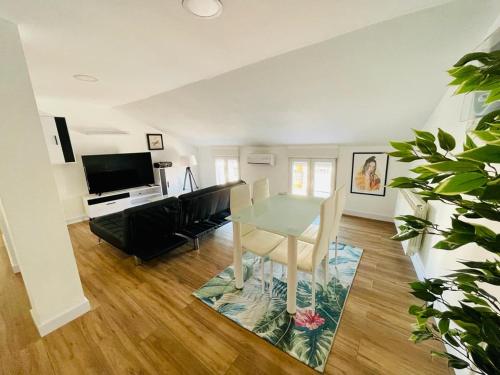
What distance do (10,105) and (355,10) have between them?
8.20ft

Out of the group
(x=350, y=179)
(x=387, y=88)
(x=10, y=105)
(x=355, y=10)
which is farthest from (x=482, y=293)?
(x=350, y=179)

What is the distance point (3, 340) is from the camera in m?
1.66

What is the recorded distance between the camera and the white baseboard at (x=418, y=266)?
217 cm

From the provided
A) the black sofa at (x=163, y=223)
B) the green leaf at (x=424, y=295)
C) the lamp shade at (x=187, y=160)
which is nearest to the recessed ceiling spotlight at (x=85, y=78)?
the black sofa at (x=163, y=223)

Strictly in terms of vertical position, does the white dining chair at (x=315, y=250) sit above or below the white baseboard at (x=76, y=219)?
above

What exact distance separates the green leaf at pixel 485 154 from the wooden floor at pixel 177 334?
171 centimetres

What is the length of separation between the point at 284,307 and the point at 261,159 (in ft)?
11.8

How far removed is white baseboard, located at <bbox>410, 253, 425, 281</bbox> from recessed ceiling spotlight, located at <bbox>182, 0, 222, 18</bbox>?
307 centimetres

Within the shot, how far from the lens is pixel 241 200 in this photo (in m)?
2.36

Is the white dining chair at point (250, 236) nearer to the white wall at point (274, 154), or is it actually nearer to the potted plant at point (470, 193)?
the potted plant at point (470, 193)

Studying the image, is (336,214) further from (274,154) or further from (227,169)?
(227,169)

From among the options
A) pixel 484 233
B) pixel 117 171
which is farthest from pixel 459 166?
pixel 117 171

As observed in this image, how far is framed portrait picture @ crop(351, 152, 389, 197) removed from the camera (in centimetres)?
372

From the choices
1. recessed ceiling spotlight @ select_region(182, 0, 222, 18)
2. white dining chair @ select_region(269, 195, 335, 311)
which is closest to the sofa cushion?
white dining chair @ select_region(269, 195, 335, 311)
